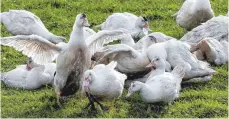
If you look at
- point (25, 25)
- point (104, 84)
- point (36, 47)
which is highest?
point (36, 47)

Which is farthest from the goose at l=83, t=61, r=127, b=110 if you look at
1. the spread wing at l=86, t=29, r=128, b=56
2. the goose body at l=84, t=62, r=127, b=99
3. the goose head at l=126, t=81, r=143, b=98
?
the spread wing at l=86, t=29, r=128, b=56

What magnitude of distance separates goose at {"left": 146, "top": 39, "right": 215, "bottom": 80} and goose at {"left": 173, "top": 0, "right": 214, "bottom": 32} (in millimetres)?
2485

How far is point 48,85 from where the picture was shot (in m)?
12.0

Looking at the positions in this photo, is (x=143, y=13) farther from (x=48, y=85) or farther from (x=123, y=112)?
(x=123, y=112)

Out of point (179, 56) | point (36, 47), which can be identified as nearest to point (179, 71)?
point (179, 56)

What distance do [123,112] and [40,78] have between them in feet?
6.13

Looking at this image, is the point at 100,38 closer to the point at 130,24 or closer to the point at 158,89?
the point at 158,89

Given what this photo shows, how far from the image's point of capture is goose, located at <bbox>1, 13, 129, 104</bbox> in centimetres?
1088

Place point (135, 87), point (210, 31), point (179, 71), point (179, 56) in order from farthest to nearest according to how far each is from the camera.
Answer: point (210, 31), point (179, 56), point (179, 71), point (135, 87)

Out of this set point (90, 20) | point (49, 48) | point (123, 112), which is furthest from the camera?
point (90, 20)

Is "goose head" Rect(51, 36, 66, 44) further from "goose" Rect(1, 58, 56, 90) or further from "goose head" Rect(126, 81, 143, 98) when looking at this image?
"goose head" Rect(126, 81, 143, 98)

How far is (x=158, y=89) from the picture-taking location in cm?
1060

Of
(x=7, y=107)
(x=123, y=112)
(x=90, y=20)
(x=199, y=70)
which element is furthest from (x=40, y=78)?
(x=90, y=20)

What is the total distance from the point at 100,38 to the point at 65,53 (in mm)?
1084
